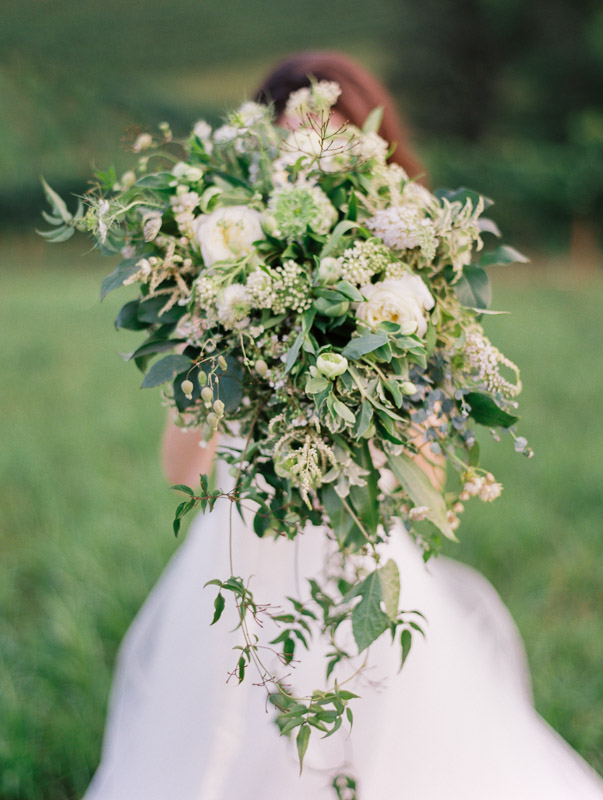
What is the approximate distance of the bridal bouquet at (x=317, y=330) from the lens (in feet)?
3.25

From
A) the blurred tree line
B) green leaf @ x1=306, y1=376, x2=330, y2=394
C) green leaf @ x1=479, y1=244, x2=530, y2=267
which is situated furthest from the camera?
the blurred tree line

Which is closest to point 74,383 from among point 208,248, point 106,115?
point 208,248

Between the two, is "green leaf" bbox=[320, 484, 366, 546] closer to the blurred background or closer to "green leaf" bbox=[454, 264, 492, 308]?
"green leaf" bbox=[454, 264, 492, 308]

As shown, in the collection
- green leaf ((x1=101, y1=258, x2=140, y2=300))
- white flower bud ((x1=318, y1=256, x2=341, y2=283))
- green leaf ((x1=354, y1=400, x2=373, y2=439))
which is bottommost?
green leaf ((x1=354, y1=400, x2=373, y2=439))

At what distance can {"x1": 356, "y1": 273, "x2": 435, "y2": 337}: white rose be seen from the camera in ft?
3.31

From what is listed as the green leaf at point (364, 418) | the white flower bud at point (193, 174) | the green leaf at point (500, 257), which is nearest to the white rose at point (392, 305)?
the green leaf at point (364, 418)

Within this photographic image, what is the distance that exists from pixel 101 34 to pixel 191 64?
9.09 feet

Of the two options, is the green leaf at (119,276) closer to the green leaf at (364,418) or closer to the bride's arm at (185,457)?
the green leaf at (364,418)

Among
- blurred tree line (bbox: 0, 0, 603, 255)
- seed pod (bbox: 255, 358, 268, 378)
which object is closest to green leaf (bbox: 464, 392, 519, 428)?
seed pod (bbox: 255, 358, 268, 378)

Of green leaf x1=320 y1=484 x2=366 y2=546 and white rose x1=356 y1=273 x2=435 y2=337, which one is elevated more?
white rose x1=356 y1=273 x2=435 y2=337

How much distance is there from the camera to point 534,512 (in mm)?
3174

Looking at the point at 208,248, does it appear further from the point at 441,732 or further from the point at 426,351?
the point at 441,732

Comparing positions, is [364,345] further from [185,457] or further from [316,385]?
[185,457]

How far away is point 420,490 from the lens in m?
1.06
